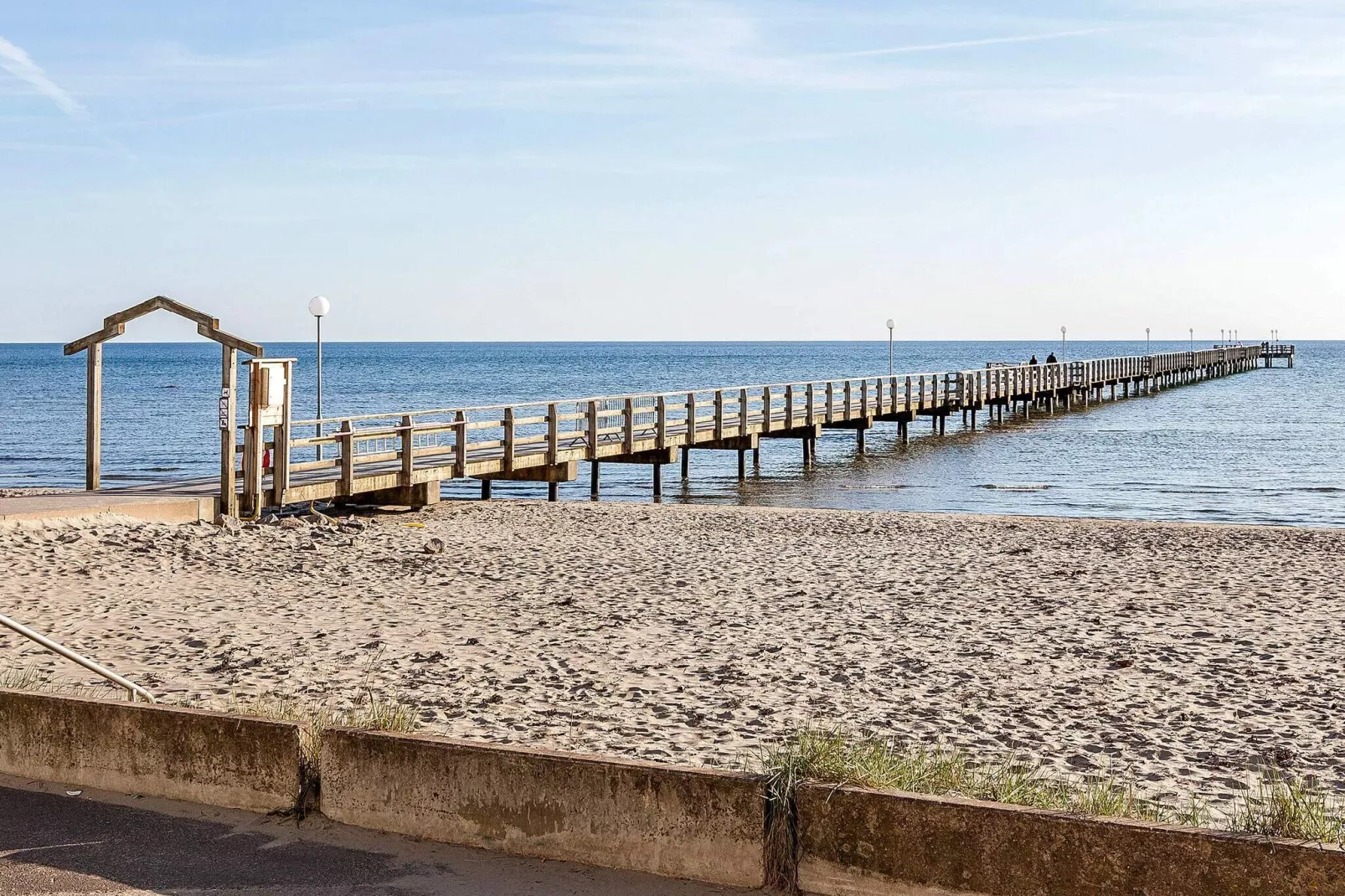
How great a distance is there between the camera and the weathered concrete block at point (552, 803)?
416cm

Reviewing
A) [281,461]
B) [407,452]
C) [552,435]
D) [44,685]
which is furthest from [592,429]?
[44,685]

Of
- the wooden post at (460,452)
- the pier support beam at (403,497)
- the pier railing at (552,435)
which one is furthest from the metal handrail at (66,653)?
the wooden post at (460,452)

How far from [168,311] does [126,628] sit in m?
7.51

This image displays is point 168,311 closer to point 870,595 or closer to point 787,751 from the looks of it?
point 870,595

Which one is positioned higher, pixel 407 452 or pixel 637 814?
pixel 407 452

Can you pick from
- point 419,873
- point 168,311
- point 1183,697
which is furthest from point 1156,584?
point 168,311

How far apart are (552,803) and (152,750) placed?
166cm

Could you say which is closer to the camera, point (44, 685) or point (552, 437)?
point (44, 685)

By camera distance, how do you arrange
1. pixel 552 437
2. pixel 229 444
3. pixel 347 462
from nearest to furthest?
pixel 229 444, pixel 347 462, pixel 552 437

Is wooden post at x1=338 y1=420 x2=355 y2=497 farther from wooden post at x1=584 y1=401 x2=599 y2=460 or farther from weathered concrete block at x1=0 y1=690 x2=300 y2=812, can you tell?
weathered concrete block at x1=0 y1=690 x2=300 y2=812

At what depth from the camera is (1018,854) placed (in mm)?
3838

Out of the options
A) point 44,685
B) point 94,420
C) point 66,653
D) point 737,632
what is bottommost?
point 737,632

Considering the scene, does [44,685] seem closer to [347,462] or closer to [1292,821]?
[1292,821]

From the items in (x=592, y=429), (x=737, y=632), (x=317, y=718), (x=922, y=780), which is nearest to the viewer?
(x=922, y=780)
